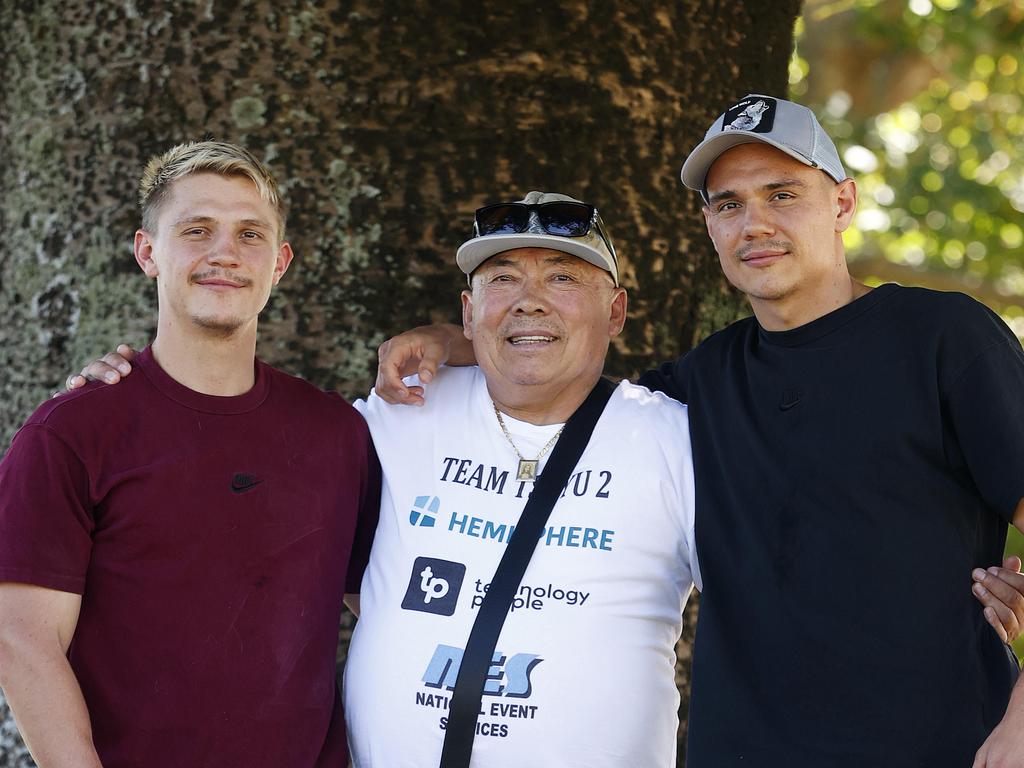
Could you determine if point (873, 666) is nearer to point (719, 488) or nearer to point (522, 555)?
point (719, 488)

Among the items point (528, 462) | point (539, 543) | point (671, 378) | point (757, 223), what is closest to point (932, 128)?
point (671, 378)

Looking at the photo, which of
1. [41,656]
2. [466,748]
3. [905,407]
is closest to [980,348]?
[905,407]

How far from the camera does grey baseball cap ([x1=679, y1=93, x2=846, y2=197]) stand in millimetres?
2785

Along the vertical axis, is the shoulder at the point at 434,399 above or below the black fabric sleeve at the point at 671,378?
below

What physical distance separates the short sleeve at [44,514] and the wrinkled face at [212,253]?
443mm

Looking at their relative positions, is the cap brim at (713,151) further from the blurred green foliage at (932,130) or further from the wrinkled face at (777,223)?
the blurred green foliage at (932,130)

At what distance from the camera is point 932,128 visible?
1166cm

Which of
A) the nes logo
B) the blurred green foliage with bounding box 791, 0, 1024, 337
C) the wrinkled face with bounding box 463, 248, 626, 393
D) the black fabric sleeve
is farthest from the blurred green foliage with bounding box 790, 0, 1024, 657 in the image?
the nes logo

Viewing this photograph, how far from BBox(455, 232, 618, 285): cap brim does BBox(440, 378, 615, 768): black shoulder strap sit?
0.49 m

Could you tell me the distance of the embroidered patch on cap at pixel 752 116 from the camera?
2.82 m

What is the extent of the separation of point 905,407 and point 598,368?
0.92 metres

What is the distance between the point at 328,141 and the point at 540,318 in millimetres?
825

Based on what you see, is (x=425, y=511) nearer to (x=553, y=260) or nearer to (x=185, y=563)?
(x=185, y=563)

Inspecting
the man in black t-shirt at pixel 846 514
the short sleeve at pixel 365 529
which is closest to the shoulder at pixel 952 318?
the man in black t-shirt at pixel 846 514
